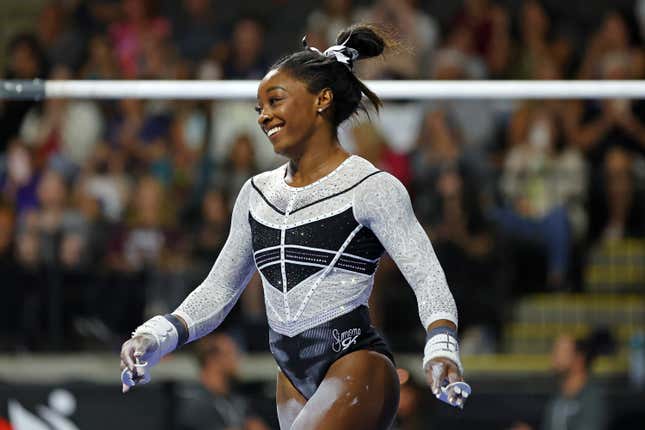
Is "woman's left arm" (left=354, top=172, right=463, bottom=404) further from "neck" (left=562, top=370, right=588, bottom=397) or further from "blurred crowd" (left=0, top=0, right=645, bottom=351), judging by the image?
"neck" (left=562, top=370, right=588, bottom=397)

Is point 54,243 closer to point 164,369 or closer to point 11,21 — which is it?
point 164,369

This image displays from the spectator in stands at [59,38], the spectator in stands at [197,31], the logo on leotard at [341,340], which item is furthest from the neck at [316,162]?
the spectator in stands at [59,38]

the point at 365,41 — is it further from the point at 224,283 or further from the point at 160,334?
the point at 160,334

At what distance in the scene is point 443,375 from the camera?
325cm

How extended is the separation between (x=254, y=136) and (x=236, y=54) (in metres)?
1.21

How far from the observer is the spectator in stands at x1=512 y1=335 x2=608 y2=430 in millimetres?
7176

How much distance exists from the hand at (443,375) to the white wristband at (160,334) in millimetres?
839

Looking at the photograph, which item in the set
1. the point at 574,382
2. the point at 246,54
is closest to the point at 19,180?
the point at 246,54

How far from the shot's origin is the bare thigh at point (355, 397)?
349 cm

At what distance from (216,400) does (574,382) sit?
6.83 feet

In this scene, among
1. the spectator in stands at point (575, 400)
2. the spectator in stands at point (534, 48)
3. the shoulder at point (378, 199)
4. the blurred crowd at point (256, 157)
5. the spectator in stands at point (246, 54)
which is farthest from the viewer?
the spectator in stands at point (246, 54)

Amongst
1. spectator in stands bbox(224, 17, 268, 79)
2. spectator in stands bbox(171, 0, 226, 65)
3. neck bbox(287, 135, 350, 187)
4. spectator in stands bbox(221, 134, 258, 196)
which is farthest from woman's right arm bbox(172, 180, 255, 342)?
spectator in stands bbox(171, 0, 226, 65)

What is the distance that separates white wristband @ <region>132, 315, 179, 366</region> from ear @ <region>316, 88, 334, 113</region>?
0.79 meters

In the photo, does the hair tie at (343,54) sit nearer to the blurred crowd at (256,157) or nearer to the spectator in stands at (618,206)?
the blurred crowd at (256,157)
